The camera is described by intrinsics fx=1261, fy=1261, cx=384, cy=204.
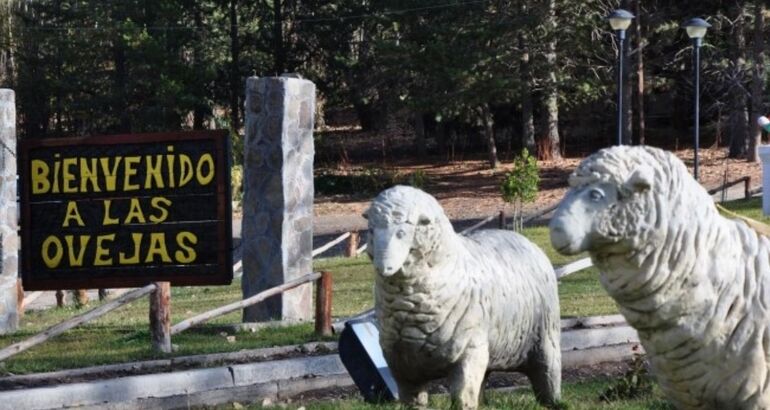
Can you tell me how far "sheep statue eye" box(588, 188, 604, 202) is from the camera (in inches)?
160

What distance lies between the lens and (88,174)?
13.6m

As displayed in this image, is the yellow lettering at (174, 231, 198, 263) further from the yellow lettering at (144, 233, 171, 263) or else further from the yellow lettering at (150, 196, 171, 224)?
the yellow lettering at (150, 196, 171, 224)

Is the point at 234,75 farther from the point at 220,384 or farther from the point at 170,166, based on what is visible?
the point at 220,384

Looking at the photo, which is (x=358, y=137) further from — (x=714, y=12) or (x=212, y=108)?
(x=714, y=12)

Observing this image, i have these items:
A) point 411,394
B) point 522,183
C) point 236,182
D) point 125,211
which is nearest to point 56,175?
point 125,211

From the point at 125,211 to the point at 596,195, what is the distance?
10.1 meters

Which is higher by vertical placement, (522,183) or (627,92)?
(627,92)

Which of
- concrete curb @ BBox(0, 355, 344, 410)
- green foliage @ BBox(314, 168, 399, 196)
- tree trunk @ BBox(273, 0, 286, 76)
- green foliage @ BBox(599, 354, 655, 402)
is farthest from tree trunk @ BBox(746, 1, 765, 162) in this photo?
green foliage @ BBox(599, 354, 655, 402)

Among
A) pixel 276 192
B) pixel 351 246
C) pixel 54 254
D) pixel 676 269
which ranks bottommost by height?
pixel 351 246

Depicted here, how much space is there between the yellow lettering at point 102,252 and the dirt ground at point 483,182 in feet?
61.5

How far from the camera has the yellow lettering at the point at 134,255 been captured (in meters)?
13.5

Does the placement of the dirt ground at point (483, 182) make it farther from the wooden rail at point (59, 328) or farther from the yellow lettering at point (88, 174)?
the wooden rail at point (59, 328)

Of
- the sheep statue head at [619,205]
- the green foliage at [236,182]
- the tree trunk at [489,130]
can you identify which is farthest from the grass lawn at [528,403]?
the tree trunk at [489,130]

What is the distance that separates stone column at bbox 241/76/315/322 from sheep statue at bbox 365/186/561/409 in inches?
224
